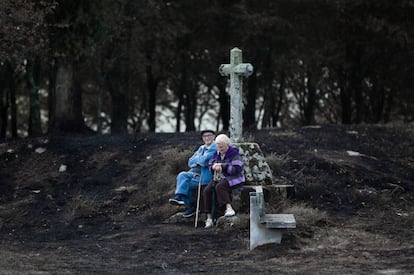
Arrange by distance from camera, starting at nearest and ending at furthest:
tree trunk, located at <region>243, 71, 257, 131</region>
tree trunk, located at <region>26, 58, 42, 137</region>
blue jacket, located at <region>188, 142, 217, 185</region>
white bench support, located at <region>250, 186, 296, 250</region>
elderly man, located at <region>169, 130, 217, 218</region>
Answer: white bench support, located at <region>250, 186, 296, 250</region> < blue jacket, located at <region>188, 142, 217, 185</region> < elderly man, located at <region>169, 130, 217, 218</region> < tree trunk, located at <region>26, 58, 42, 137</region> < tree trunk, located at <region>243, 71, 257, 131</region>

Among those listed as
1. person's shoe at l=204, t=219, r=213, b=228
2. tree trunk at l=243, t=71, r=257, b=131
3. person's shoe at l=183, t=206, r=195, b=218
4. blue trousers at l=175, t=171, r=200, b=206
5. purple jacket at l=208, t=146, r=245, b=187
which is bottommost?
person's shoe at l=204, t=219, r=213, b=228

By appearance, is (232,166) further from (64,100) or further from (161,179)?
(64,100)

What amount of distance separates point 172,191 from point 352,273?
5892 mm

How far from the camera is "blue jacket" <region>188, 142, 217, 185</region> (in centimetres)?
1093

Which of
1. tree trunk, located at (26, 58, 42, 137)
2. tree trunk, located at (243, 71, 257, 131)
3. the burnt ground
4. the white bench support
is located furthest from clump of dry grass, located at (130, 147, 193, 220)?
tree trunk, located at (243, 71, 257, 131)

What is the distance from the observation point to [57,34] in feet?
58.5

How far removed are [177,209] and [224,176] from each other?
1.44m

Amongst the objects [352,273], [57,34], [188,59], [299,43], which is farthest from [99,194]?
[188,59]

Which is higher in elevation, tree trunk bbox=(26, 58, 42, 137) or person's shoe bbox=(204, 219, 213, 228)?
tree trunk bbox=(26, 58, 42, 137)

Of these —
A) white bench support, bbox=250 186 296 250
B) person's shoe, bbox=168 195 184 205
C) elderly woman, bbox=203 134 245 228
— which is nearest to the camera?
white bench support, bbox=250 186 296 250

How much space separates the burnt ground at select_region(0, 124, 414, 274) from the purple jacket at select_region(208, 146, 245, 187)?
1.77ft

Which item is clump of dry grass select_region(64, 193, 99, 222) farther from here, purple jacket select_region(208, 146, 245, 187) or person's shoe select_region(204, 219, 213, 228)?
purple jacket select_region(208, 146, 245, 187)

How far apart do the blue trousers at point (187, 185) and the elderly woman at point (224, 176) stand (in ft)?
1.53

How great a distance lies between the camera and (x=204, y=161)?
10.9m
